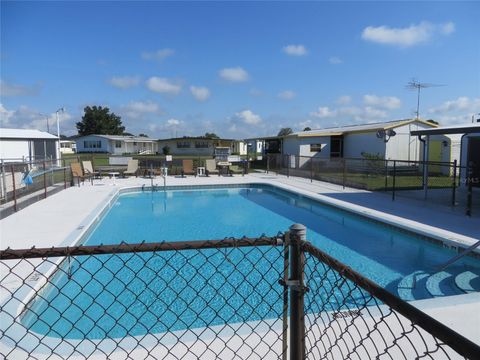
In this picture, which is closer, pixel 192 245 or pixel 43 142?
pixel 192 245

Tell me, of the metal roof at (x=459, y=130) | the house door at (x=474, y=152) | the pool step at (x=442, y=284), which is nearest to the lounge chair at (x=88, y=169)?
the metal roof at (x=459, y=130)

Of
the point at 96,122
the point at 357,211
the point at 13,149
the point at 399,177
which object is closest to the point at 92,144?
the point at 96,122

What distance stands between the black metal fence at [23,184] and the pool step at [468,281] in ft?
32.7

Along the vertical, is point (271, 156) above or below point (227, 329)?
above

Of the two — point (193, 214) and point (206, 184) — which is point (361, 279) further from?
point (206, 184)

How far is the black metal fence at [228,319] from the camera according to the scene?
166cm

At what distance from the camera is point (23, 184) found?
36.8ft

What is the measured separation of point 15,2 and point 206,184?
383 inches

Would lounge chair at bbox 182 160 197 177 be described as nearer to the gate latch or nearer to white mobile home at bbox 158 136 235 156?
the gate latch

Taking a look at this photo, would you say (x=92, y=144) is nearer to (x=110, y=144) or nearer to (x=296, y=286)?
(x=110, y=144)

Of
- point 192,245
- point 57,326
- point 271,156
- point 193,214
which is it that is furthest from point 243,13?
point 192,245

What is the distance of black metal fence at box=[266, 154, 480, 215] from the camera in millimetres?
11244

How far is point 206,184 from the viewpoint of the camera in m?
16.8

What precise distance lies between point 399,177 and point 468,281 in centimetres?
1481
